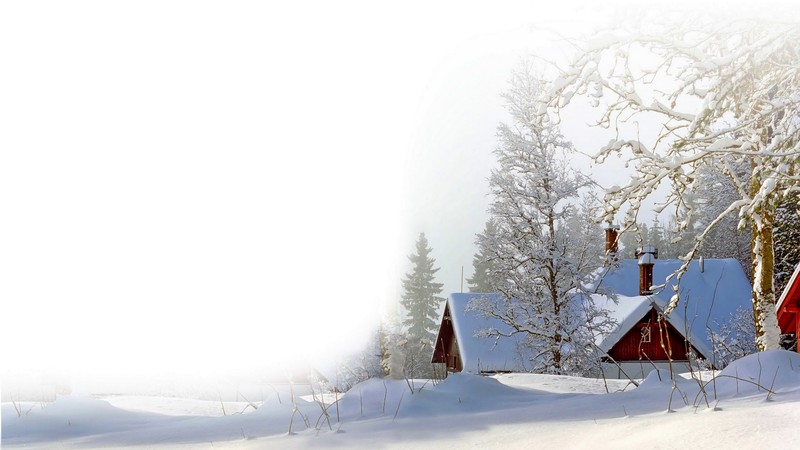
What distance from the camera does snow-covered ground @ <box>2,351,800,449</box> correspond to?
11.1 ft

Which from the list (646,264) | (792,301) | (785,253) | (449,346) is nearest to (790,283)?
(792,301)

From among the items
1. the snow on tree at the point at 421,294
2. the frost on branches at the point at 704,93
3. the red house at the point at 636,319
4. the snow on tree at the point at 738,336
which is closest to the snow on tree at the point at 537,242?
the red house at the point at 636,319

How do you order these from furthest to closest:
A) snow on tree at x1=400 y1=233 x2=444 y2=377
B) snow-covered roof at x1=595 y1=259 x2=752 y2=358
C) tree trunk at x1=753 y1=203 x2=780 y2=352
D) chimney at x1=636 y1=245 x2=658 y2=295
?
snow on tree at x1=400 y1=233 x2=444 y2=377
chimney at x1=636 y1=245 x2=658 y2=295
snow-covered roof at x1=595 y1=259 x2=752 y2=358
tree trunk at x1=753 y1=203 x2=780 y2=352

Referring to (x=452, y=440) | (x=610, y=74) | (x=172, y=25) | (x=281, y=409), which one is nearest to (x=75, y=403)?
(x=281, y=409)

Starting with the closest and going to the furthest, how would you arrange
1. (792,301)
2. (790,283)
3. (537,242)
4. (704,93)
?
(704,93) < (790,283) < (792,301) < (537,242)

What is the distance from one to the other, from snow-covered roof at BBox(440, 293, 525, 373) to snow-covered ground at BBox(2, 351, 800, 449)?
1572cm

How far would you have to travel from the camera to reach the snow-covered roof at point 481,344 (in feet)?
74.0

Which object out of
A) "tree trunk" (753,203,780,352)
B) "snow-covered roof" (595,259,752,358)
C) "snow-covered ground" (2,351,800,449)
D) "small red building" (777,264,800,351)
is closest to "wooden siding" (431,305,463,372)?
"snow-covered roof" (595,259,752,358)

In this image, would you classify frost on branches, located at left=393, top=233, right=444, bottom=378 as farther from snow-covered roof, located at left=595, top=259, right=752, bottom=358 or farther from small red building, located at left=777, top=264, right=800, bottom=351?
small red building, located at left=777, top=264, right=800, bottom=351

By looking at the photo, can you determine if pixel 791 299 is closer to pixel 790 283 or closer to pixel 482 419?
pixel 790 283

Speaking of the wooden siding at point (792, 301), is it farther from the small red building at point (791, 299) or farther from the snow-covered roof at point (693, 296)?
the snow-covered roof at point (693, 296)

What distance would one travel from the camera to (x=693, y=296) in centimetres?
2680

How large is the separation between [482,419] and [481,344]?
2020 centimetres

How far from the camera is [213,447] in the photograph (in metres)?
4.14
